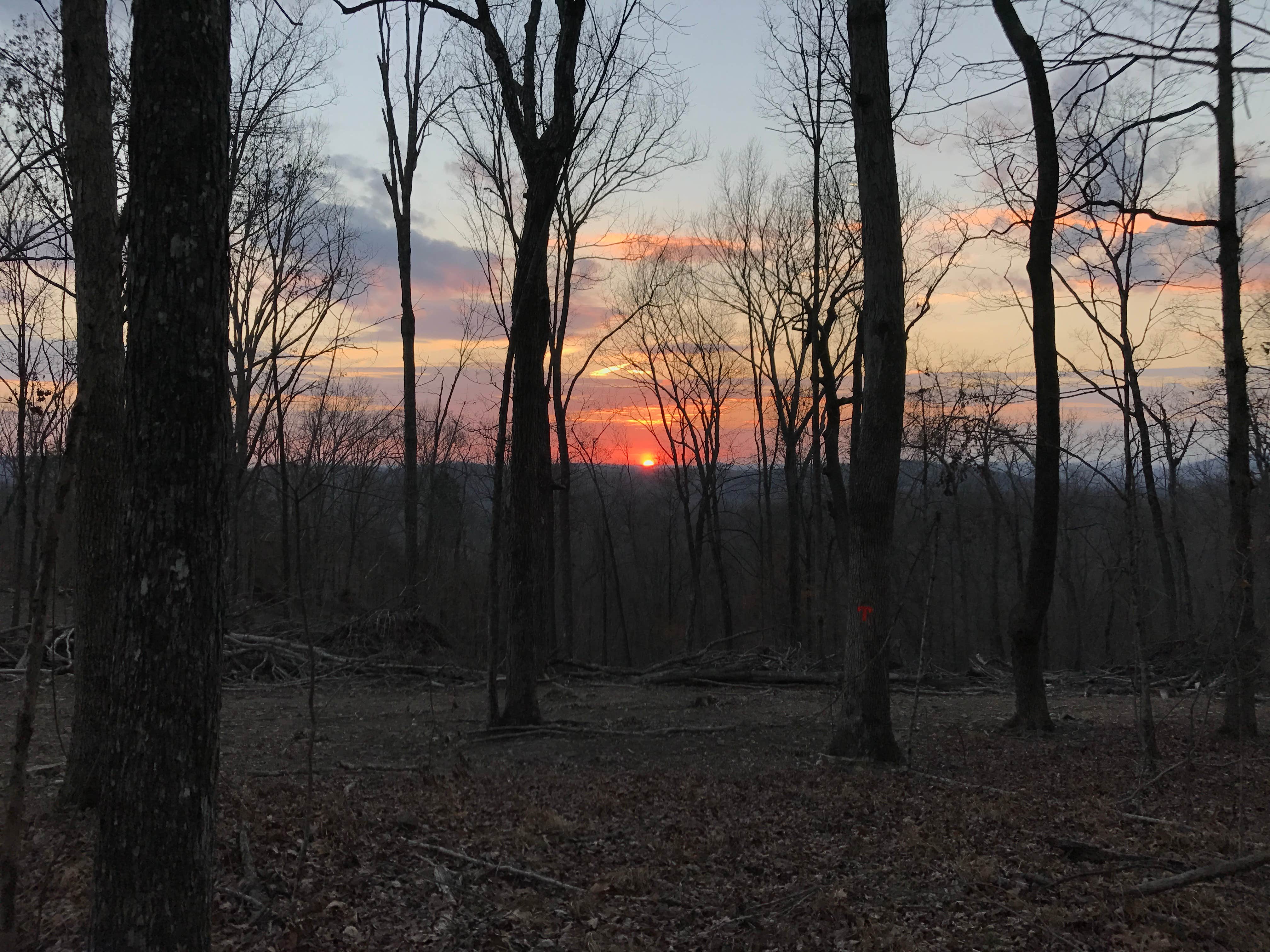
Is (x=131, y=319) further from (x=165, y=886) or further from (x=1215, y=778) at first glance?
(x=1215, y=778)

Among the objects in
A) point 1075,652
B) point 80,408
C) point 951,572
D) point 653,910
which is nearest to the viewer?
point 80,408

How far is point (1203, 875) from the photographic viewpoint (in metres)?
4.00

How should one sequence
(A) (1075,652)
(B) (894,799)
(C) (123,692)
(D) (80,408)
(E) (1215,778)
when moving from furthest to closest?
(A) (1075,652), (E) (1215,778), (B) (894,799), (D) (80,408), (C) (123,692)

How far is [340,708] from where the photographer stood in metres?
11.2

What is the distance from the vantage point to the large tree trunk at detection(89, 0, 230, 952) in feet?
8.48

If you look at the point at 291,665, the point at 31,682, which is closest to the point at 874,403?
the point at 31,682

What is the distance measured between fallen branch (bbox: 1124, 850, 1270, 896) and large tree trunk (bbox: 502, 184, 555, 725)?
5839 mm

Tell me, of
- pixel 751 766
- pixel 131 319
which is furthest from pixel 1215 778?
pixel 131 319

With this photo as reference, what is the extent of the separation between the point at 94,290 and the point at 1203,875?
6.50m

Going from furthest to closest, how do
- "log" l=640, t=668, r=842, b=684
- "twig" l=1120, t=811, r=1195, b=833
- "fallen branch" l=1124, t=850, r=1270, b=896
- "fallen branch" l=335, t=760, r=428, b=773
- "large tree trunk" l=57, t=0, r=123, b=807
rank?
"log" l=640, t=668, r=842, b=684
"fallen branch" l=335, t=760, r=428, b=773
"twig" l=1120, t=811, r=1195, b=833
"large tree trunk" l=57, t=0, r=123, b=807
"fallen branch" l=1124, t=850, r=1270, b=896

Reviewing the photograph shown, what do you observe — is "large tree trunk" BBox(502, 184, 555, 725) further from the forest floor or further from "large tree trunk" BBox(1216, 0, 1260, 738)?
"large tree trunk" BBox(1216, 0, 1260, 738)

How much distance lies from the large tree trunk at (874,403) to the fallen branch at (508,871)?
12.0 ft

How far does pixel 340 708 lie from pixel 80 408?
8.85 meters

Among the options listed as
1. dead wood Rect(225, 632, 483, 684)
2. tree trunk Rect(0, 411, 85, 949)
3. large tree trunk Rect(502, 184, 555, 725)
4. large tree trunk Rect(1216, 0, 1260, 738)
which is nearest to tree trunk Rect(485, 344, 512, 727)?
large tree trunk Rect(502, 184, 555, 725)
